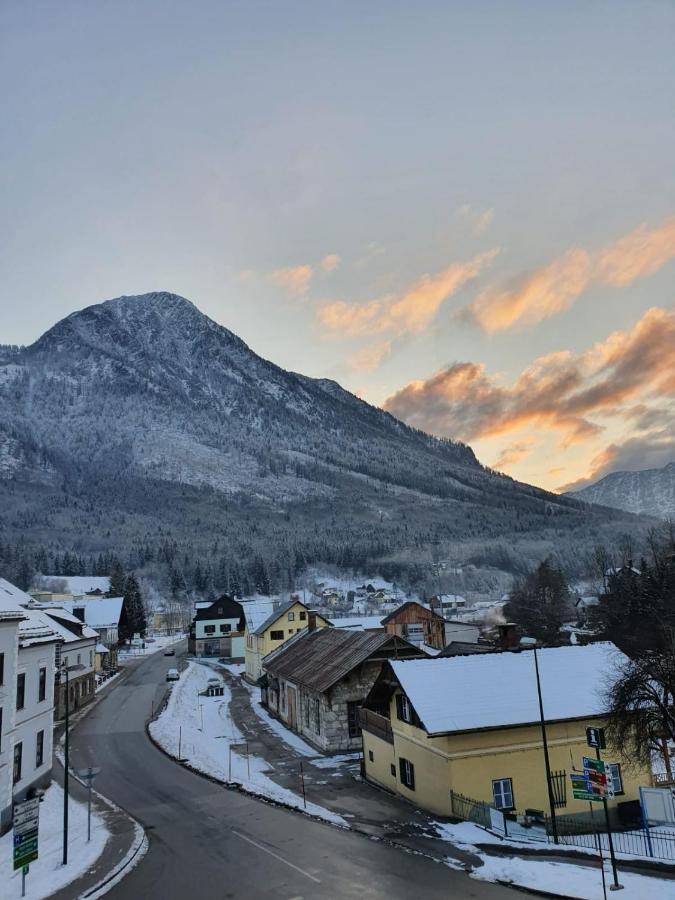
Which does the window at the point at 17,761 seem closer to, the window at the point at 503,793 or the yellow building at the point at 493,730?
the yellow building at the point at 493,730

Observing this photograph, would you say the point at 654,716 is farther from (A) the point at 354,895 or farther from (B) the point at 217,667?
(B) the point at 217,667

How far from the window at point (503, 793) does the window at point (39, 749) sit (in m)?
22.3

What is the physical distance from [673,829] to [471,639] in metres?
72.9

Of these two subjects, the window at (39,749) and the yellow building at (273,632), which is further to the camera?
the yellow building at (273,632)

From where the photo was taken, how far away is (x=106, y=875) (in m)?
20.3

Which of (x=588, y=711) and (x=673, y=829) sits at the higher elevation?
(x=588, y=711)

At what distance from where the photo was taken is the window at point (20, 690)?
29.4 meters

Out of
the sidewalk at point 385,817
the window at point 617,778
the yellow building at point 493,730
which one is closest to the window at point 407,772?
the yellow building at point 493,730

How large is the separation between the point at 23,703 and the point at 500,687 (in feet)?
73.3

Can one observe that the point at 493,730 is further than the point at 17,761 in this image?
No

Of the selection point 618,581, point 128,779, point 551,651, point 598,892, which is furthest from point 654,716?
point 618,581

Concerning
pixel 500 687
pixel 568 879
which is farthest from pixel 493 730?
pixel 568 879

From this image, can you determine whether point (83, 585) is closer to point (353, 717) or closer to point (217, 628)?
point (217, 628)

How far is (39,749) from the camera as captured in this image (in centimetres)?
3206
